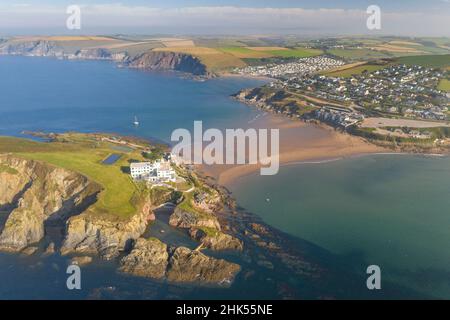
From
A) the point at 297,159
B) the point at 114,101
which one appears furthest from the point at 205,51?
the point at 297,159

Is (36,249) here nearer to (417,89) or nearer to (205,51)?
(417,89)

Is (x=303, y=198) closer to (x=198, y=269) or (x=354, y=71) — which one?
(x=198, y=269)

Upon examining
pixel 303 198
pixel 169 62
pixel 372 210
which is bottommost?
pixel 372 210

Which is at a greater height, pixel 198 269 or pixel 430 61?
pixel 430 61

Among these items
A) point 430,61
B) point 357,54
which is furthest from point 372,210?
point 357,54

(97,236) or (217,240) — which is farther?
(217,240)

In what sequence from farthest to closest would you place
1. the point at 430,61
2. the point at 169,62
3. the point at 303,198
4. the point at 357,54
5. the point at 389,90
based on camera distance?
the point at 357,54, the point at 169,62, the point at 430,61, the point at 389,90, the point at 303,198

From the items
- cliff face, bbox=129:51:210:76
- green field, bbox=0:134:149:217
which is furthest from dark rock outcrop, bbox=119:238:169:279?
cliff face, bbox=129:51:210:76
